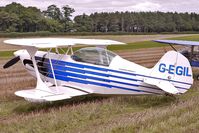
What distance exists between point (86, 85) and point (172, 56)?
246 centimetres

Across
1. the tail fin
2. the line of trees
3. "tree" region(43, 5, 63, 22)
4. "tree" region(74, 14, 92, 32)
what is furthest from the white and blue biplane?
"tree" region(43, 5, 63, 22)

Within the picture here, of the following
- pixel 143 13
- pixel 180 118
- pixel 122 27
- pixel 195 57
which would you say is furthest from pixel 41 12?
pixel 180 118

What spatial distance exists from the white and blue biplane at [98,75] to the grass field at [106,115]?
0.40 meters

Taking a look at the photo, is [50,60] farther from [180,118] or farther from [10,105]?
[180,118]

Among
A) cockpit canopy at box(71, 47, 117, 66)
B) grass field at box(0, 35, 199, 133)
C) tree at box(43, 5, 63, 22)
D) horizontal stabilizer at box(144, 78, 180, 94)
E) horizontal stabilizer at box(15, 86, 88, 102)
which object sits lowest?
grass field at box(0, 35, 199, 133)

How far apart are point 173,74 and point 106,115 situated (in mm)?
2142

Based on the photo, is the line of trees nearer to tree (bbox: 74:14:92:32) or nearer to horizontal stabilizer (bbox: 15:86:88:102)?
tree (bbox: 74:14:92:32)

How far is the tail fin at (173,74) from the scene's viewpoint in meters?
8.77

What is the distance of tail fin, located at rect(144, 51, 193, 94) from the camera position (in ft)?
28.8

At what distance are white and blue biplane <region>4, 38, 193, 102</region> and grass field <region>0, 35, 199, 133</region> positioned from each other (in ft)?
1.30

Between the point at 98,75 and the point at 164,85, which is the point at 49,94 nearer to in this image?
the point at 98,75

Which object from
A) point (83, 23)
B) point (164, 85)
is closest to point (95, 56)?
point (164, 85)

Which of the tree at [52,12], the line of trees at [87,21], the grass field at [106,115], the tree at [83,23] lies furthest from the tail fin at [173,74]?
the tree at [52,12]

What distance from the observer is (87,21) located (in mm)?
111188
